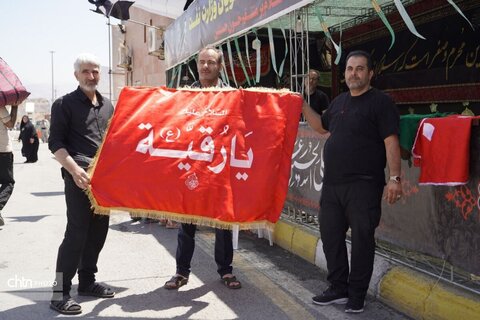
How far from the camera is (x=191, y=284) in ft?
13.9

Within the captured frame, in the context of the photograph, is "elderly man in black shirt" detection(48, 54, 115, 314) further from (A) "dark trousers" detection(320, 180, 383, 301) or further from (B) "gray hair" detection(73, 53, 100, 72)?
(A) "dark trousers" detection(320, 180, 383, 301)

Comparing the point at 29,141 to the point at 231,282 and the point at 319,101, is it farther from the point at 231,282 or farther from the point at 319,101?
the point at 231,282

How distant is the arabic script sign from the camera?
6422 mm

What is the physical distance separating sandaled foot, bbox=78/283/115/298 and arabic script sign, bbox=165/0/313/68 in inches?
142

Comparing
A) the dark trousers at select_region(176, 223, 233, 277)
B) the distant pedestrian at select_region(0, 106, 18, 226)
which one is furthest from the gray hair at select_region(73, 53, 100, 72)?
the distant pedestrian at select_region(0, 106, 18, 226)

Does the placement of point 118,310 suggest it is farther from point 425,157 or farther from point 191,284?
point 425,157

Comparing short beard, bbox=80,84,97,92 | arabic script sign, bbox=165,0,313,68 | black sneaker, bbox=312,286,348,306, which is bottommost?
black sneaker, bbox=312,286,348,306

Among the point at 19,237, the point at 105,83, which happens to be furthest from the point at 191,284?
the point at 105,83

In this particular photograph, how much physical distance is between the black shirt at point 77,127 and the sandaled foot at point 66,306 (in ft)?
3.27

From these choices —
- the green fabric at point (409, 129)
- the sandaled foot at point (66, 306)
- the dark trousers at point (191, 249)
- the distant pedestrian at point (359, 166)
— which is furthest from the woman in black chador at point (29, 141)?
the green fabric at point (409, 129)

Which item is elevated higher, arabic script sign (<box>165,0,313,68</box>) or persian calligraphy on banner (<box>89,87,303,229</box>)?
arabic script sign (<box>165,0,313,68</box>)

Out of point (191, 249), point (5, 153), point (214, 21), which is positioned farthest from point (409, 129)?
point (214, 21)

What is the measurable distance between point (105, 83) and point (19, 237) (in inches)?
1732

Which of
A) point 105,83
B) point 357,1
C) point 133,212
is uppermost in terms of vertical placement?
point 105,83
